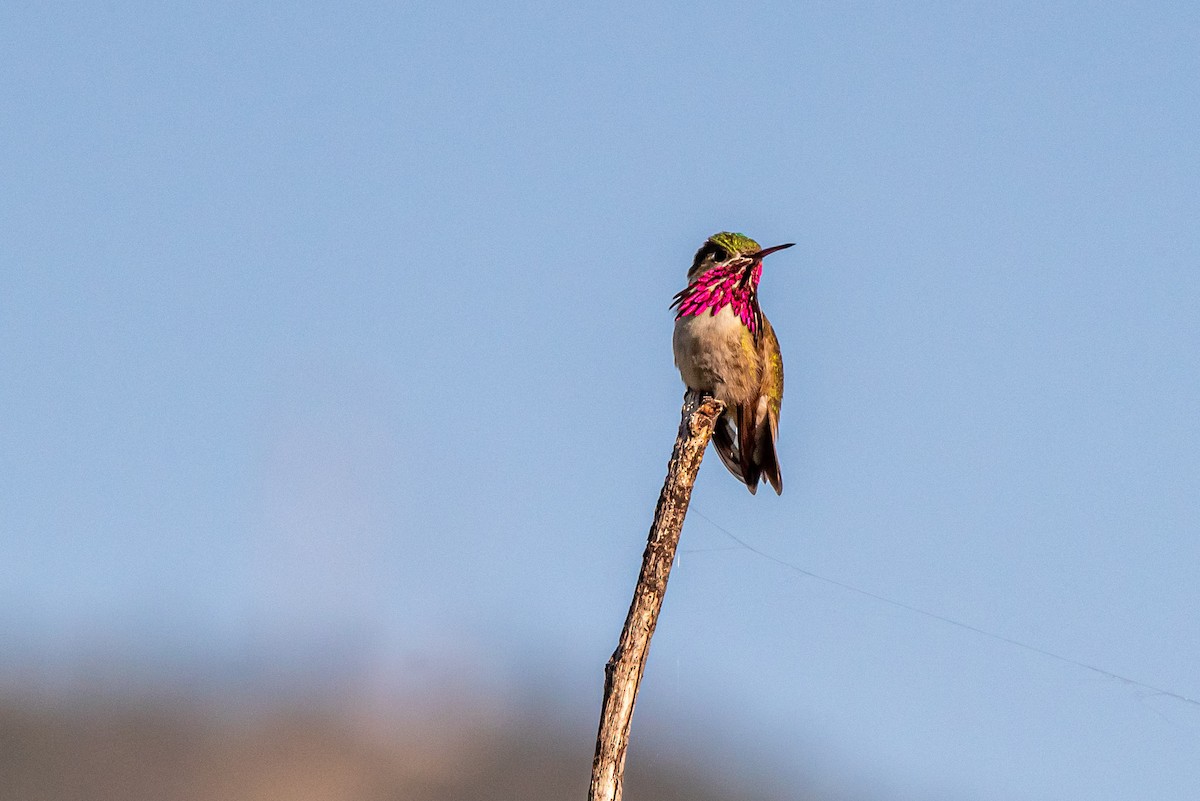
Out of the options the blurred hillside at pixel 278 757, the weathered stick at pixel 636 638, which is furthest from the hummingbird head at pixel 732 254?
the blurred hillside at pixel 278 757

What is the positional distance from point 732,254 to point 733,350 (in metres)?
0.59

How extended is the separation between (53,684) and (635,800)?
61700mm

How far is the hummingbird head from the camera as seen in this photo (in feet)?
43.0

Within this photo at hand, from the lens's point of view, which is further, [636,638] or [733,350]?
[733,350]

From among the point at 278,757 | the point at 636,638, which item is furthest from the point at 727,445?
the point at 278,757

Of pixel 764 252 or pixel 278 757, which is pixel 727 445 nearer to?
pixel 764 252

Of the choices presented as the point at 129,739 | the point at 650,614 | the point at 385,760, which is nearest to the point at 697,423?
the point at 650,614

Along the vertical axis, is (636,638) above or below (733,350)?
below

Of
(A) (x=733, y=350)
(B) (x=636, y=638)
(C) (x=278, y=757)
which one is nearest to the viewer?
(B) (x=636, y=638)

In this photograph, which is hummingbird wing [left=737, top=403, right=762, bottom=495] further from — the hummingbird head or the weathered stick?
the weathered stick

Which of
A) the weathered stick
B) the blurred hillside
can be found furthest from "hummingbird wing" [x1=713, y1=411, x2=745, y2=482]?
the blurred hillside

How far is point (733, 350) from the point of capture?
42.9 feet

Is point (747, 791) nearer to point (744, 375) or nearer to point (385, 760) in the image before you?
point (385, 760)

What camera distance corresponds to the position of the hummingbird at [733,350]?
13.1 metres
